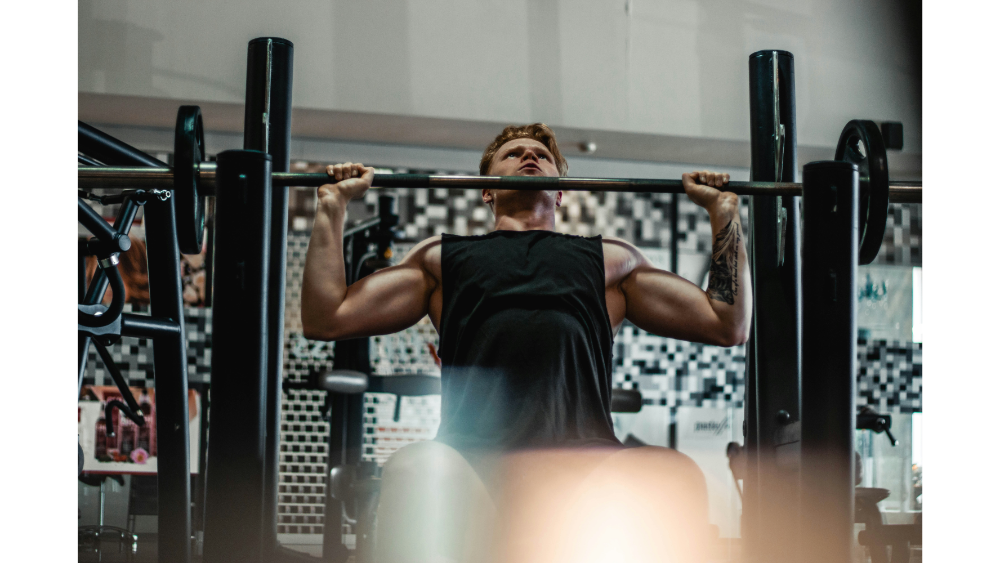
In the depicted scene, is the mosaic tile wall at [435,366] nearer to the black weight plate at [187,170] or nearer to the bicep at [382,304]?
the bicep at [382,304]

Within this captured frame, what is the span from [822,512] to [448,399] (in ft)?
2.58

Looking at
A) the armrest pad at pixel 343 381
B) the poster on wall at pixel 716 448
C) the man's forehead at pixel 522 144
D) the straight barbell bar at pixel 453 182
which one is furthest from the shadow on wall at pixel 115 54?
the poster on wall at pixel 716 448

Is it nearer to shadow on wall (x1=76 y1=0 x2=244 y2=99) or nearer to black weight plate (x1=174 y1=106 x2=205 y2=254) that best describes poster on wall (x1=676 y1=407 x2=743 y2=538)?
shadow on wall (x1=76 y1=0 x2=244 y2=99)

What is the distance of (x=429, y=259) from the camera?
6.10 ft

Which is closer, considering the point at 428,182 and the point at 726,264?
the point at 428,182

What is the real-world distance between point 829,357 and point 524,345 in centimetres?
61

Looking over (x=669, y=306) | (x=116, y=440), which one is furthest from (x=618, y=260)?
(x=116, y=440)

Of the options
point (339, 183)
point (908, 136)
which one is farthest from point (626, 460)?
point (908, 136)

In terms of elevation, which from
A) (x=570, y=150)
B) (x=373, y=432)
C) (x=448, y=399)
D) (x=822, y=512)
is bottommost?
(x=373, y=432)

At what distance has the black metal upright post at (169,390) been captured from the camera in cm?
205

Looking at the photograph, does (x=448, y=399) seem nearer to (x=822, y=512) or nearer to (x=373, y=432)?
(x=822, y=512)

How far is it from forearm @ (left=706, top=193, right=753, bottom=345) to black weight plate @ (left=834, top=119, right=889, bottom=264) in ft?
0.79

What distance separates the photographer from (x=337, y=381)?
122 inches

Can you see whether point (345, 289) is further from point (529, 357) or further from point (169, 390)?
point (169, 390)
